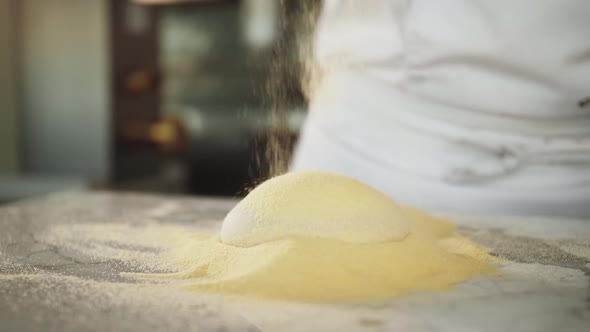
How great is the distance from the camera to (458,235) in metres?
1.04

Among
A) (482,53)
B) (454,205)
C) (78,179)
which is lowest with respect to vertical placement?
(78,179)

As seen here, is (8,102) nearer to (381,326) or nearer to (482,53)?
(482,53)

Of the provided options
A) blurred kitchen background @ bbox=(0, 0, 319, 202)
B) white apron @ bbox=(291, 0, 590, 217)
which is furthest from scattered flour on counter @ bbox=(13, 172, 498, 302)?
blurred kitchen background @ bbox=(0, 0, 319, 202)

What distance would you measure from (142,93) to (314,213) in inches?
153

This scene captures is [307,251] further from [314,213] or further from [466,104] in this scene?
[466,104]

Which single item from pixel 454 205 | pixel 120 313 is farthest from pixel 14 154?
pixel 120 313

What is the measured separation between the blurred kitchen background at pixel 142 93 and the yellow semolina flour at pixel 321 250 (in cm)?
286

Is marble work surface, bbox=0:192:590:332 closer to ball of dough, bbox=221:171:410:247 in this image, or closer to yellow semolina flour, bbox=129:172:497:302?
yellow semolina flour, bbox=129:172:497:302

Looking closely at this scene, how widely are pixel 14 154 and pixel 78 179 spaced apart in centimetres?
69

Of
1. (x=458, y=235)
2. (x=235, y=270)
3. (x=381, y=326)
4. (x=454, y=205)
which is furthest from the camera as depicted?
(x=454, y=205)

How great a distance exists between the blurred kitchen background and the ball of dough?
9.32ft

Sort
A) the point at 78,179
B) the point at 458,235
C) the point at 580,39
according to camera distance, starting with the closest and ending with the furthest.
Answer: the point at 458,235 → the point at 580,39 → the point at 78,179

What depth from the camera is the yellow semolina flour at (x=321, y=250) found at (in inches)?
28.1

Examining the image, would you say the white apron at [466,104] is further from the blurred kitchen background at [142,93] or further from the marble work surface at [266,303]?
the blurred kitchen background at [142,93]
